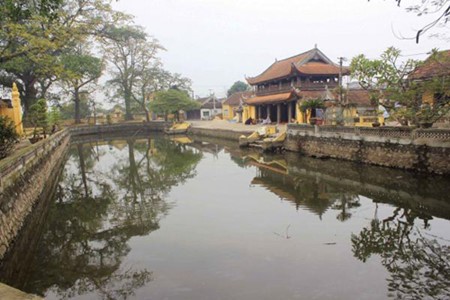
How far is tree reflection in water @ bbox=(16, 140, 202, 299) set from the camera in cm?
662

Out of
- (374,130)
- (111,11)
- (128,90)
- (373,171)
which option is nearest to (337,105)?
(374,130)

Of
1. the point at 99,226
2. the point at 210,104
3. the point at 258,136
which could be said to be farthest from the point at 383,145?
the point at 210,104

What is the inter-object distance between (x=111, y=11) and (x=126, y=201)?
1331 centimetres

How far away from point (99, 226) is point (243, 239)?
4.31 metres

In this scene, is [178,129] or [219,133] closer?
[219,133]

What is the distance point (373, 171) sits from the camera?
15.7 m

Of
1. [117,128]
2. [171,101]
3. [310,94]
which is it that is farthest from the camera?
[117,128]

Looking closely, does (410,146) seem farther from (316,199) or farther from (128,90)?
(128,90)

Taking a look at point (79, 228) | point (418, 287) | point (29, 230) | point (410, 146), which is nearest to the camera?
point (418, 287)

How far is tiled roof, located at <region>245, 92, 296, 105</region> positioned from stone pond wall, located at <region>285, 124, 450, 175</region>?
332 inches

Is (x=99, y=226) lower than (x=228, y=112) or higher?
lower

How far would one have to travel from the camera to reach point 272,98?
109ft

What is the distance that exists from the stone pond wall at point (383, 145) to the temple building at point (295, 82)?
7.55 m

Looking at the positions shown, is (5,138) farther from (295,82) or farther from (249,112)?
(249,112)
